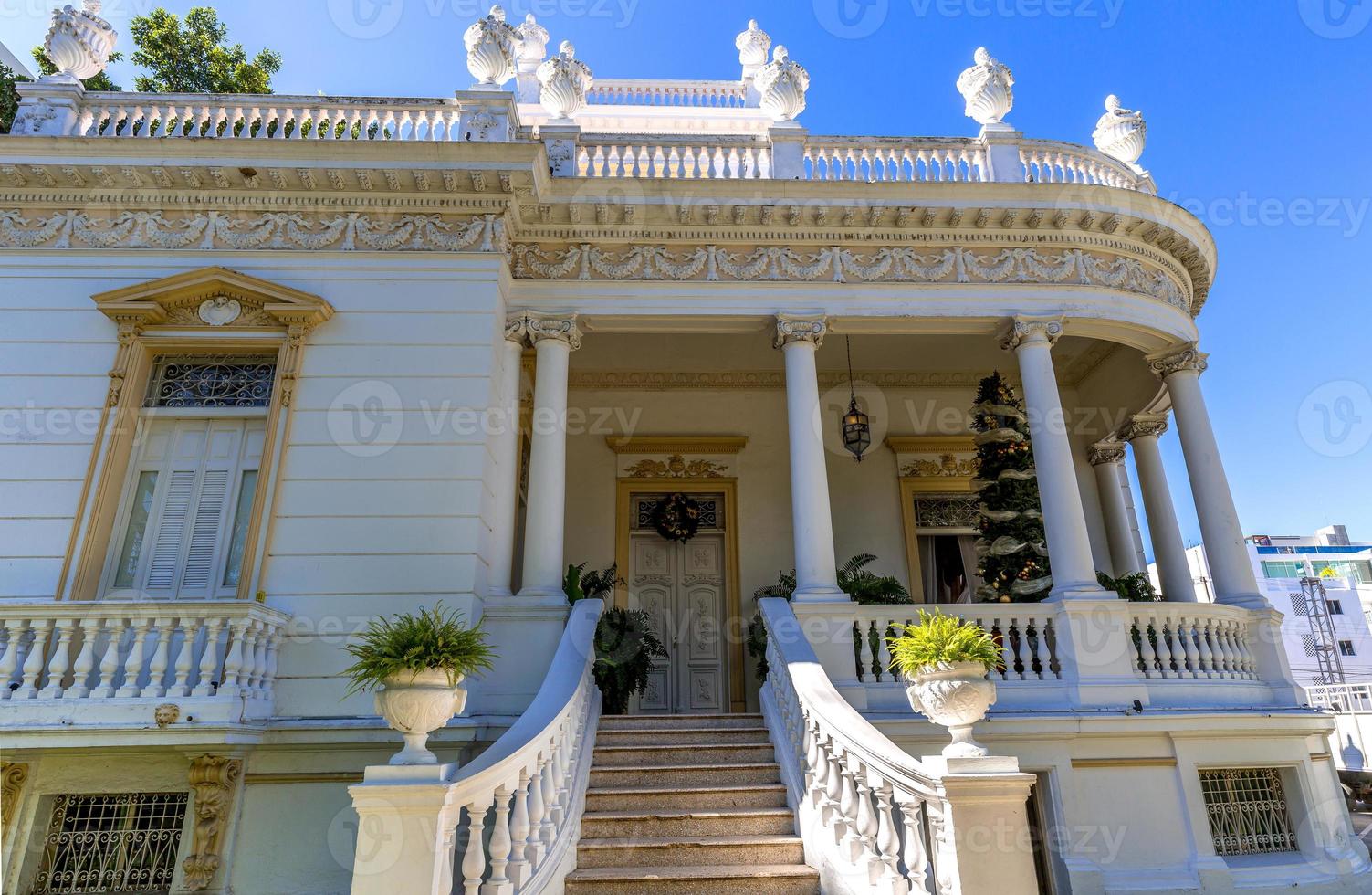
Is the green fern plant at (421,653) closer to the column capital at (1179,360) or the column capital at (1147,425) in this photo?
the column capital at (1179,360)

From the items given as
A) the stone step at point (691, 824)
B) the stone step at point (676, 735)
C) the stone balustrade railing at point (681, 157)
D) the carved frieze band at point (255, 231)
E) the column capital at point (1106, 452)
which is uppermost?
the stone balustrade railing at point (681, 157)

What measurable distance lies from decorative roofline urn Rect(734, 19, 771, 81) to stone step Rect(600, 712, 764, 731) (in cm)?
1026

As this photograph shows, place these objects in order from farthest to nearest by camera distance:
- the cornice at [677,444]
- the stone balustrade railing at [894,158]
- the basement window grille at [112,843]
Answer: the cornice at [677,444]
the stone balustrade railing at [894,158]
the basement window grille at [112,843]

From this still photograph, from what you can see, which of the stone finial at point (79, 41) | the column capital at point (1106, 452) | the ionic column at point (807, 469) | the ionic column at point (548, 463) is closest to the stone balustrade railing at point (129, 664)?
the ionic column at point (548, 463)

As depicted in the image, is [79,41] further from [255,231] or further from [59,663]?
[59,663]

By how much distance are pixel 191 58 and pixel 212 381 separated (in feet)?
28.6

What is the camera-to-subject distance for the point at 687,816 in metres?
4.57

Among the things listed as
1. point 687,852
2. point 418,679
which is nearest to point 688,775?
point 687,852

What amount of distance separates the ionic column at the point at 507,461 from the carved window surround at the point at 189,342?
1.58m

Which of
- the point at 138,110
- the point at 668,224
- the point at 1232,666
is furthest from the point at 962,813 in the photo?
the point at 138,110

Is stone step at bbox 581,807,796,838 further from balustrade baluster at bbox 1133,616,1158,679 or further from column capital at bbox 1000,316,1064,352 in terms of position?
column capital at bbox 1000,316,1064,352

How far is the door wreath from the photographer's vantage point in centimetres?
938

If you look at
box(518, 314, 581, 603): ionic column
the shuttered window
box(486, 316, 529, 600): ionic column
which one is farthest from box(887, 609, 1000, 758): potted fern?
the shuttered window

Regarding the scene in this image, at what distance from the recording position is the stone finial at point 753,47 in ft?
39.5
